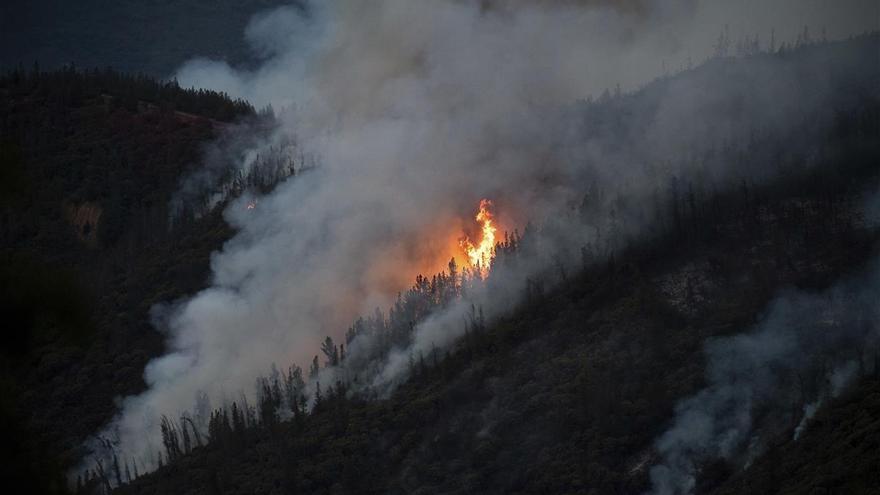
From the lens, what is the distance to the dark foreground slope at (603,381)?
11912cm

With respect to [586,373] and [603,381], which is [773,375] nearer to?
[603,381]

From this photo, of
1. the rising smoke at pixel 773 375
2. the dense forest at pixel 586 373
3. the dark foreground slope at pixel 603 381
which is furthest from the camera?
the dark foreground slope at pixel 603 381

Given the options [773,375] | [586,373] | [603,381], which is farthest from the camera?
[586,373]

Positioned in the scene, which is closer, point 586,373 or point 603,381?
point 603,381

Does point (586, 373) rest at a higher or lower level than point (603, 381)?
higher

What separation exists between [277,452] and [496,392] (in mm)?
25151

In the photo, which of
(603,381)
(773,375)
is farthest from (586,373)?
(773,375)

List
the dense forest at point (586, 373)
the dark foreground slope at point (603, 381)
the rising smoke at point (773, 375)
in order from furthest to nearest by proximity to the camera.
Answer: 1. the dark foreground slope at point (603, 381)
2. the dense forest at point (586, 373)
3. the rising smoke at point (773, 375)

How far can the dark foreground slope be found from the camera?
11912cm

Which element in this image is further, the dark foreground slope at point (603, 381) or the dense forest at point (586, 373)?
the dark foreground slope at point (603, 381)

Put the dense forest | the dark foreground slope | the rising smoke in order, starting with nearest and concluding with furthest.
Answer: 1. the rising smoke
2. the dense forest
3. the dark foreground slope

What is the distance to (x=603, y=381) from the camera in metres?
131

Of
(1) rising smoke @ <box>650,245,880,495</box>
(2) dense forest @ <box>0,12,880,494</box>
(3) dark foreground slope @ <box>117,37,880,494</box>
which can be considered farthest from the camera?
(3) dark foreground slope @ <box>117,37,880,494</box>

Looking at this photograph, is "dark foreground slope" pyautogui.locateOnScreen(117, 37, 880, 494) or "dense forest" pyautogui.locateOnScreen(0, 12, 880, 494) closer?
"dense forest" pyautogui.locateOnScreen(0, 12, 880, 494)
